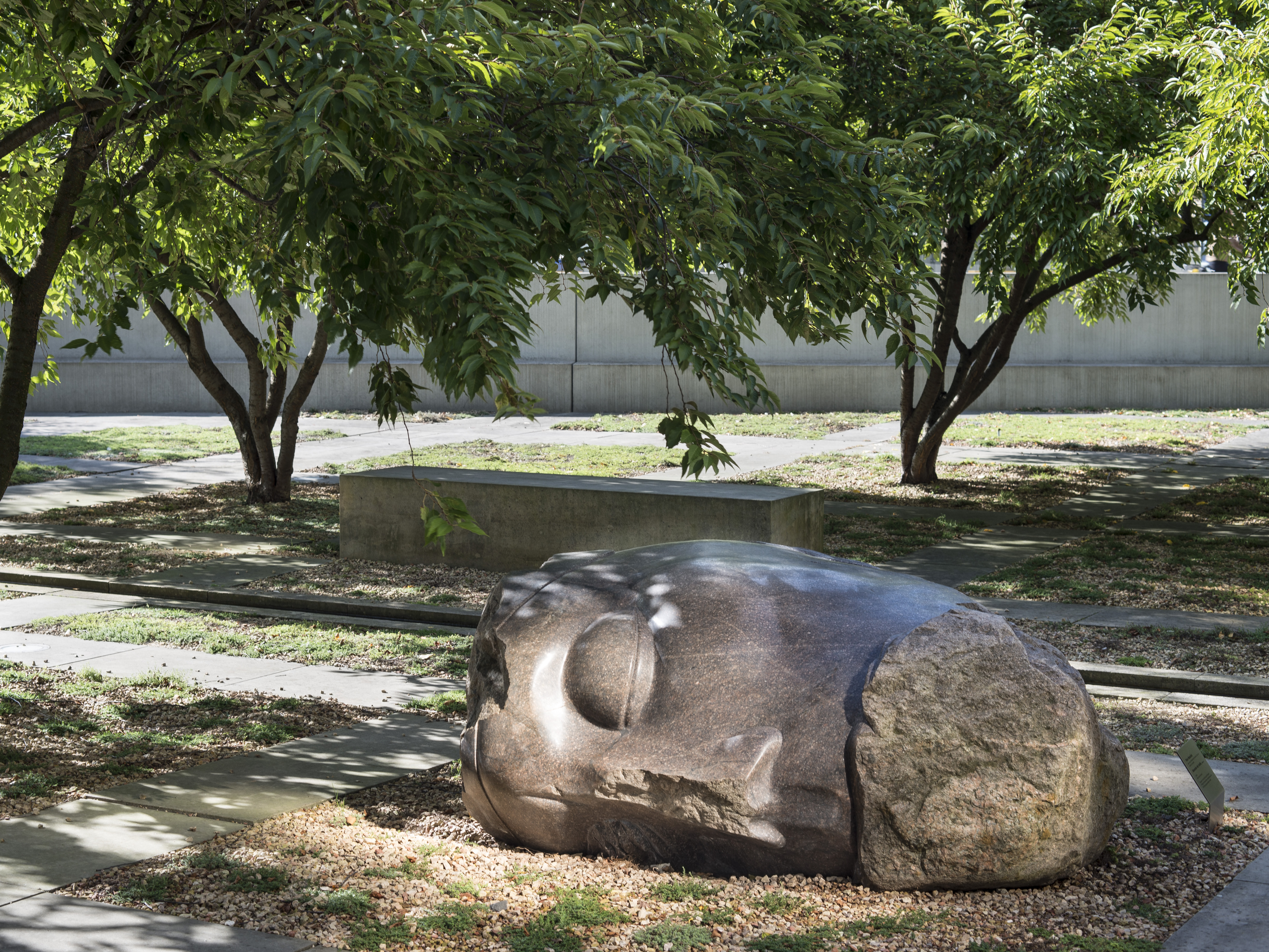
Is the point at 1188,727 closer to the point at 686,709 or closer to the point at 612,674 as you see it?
the point at 686,709

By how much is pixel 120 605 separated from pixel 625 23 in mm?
6443

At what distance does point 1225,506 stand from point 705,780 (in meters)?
12.8

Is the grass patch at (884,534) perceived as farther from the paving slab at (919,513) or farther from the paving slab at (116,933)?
the paving slab at (116,933)

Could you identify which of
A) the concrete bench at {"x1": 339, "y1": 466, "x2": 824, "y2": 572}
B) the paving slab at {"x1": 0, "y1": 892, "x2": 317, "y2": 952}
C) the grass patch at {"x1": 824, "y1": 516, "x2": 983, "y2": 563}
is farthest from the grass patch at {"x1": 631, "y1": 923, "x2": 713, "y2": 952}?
the grass patch at {"x1": 824, "y1": 516, "x2": 983, "y2": 563}

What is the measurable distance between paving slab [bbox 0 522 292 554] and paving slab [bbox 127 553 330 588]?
443 mm

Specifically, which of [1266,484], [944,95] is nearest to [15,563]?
[944,95]

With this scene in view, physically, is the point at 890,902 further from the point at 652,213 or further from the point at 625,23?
the point at 625,23

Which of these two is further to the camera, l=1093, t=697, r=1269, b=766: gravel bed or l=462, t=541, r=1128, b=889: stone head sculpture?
l=1093, t=697, r=1269, b=766: gravel bed

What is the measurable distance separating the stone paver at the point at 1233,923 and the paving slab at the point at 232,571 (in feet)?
28.5

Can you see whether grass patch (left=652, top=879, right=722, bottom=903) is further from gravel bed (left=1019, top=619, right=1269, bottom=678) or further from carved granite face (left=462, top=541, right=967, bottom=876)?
gravel bed (left=1019, top=619, right=1269, bottom=678)

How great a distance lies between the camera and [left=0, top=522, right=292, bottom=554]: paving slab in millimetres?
13367

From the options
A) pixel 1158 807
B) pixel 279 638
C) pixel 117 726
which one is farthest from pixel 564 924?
pixel 279 638

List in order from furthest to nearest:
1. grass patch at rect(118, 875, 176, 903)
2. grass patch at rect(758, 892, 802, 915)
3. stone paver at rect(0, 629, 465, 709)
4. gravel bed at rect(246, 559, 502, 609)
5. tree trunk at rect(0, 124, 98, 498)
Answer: gravel bed at rect(246, 559, 502, 609) < stone paver at rect(0, 629, 465, 709) < tree trunk at rect(0, 124, 98, 498) < grass patch at rect(118, 875, 176, 903) < grass patch at rect(758, 892, 802, 915)

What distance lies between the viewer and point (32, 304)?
742cm
